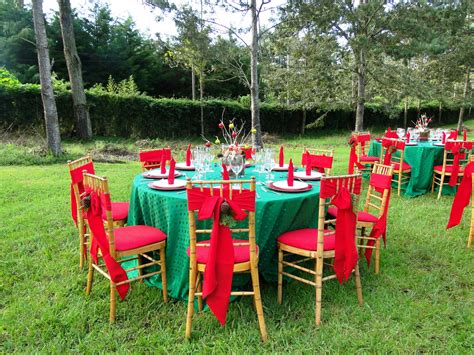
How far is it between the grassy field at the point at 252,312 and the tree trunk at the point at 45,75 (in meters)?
4.83

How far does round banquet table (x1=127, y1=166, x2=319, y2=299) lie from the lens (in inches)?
96.9

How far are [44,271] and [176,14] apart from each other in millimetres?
8235

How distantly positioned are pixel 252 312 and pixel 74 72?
33.3 feet

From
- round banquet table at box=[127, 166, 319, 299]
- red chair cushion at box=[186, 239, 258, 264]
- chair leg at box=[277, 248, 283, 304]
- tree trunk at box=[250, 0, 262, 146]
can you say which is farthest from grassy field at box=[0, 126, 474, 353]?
tree trunk at box=[250, 0, 262, 146]

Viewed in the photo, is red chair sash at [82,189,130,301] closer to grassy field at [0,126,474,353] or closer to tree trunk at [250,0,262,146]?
grassy field at [0,126,474,353]

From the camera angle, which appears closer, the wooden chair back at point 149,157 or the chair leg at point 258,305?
the chair leg at point 258,305

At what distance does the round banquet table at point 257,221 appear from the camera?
8.07ft

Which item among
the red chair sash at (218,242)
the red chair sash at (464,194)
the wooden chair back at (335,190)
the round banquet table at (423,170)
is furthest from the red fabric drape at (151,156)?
the round banquet table at (423,170)

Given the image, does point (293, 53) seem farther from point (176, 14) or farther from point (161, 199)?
point (161, 199)

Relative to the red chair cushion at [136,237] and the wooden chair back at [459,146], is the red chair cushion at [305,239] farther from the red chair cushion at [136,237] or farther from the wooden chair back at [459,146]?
the wooden chair back at [459,146]

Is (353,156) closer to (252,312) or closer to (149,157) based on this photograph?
(149,157)

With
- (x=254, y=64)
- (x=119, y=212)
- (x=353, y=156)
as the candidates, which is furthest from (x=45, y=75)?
(x=353, y=156)

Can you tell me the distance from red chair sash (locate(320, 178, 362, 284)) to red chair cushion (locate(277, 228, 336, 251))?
0.26 feet

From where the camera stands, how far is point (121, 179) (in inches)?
246
